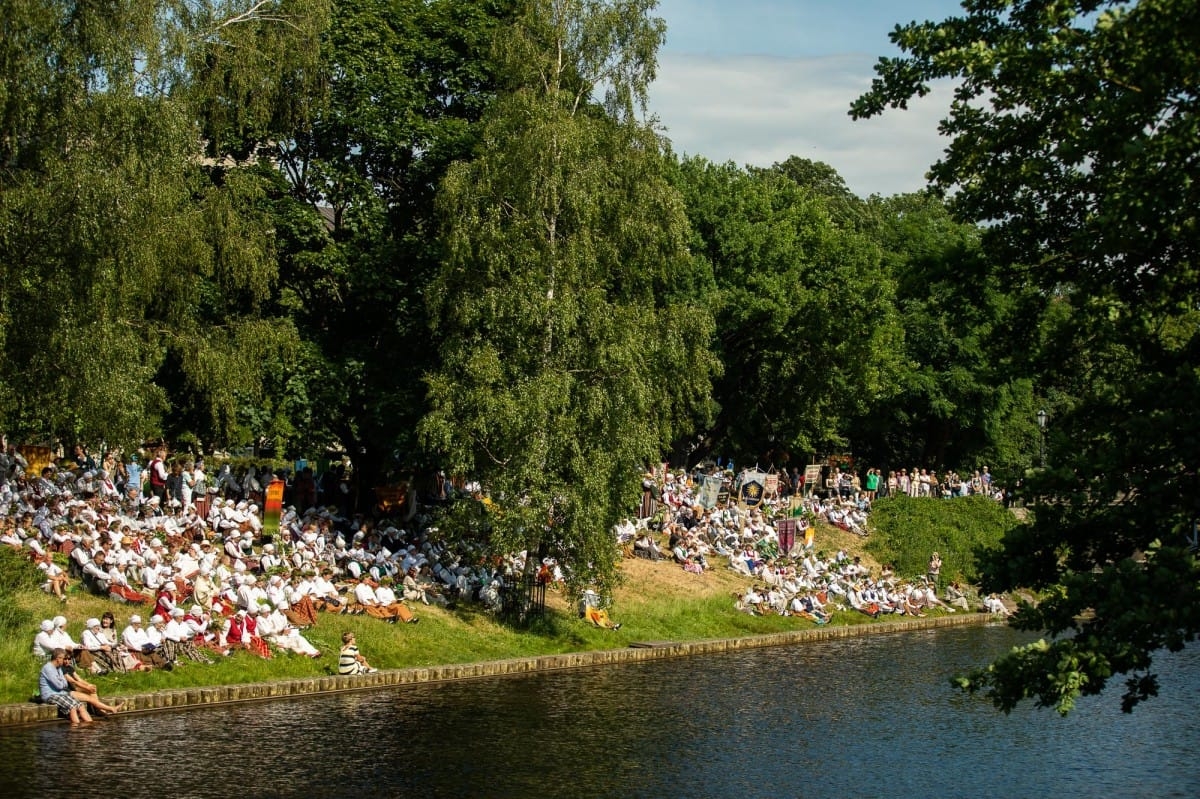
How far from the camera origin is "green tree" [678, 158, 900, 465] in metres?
59.9

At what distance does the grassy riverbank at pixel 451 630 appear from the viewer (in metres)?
27.3

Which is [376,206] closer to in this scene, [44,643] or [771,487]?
A: [44,643]

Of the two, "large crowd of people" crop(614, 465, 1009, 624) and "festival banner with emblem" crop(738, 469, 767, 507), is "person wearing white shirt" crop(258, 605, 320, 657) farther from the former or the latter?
"festival banner with emblem" crop(738, 469, 767, 507)

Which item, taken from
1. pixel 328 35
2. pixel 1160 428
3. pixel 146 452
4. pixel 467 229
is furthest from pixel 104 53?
pixel 1160 428

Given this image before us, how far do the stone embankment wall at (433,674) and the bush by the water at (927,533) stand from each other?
8916mm

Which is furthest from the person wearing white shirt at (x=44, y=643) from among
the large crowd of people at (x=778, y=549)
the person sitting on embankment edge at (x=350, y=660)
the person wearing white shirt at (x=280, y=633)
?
the large crowd of people at (x=778, y=549)

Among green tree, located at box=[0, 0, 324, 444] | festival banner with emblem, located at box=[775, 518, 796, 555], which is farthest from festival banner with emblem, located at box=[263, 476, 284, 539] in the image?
festival banner with emblem, located at box=[775, 518, 796, 555]

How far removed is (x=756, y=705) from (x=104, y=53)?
789 inches

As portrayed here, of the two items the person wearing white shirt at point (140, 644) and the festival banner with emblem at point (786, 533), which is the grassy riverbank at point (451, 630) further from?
the festival banner with emblem at point (786, 533)

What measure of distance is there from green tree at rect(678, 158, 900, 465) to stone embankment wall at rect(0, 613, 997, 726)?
1550cm

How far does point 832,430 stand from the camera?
6769 cm

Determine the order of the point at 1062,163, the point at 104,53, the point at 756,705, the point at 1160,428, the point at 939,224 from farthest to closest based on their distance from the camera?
the point at 939,224 → the point at 756,705 → the point at 104,53 → the point at 1062,163 → the point at 1160,428

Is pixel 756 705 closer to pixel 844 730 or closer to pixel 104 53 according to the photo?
pixel 844 730

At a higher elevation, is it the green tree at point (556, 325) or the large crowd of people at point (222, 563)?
the green tree at point (556, 325)
